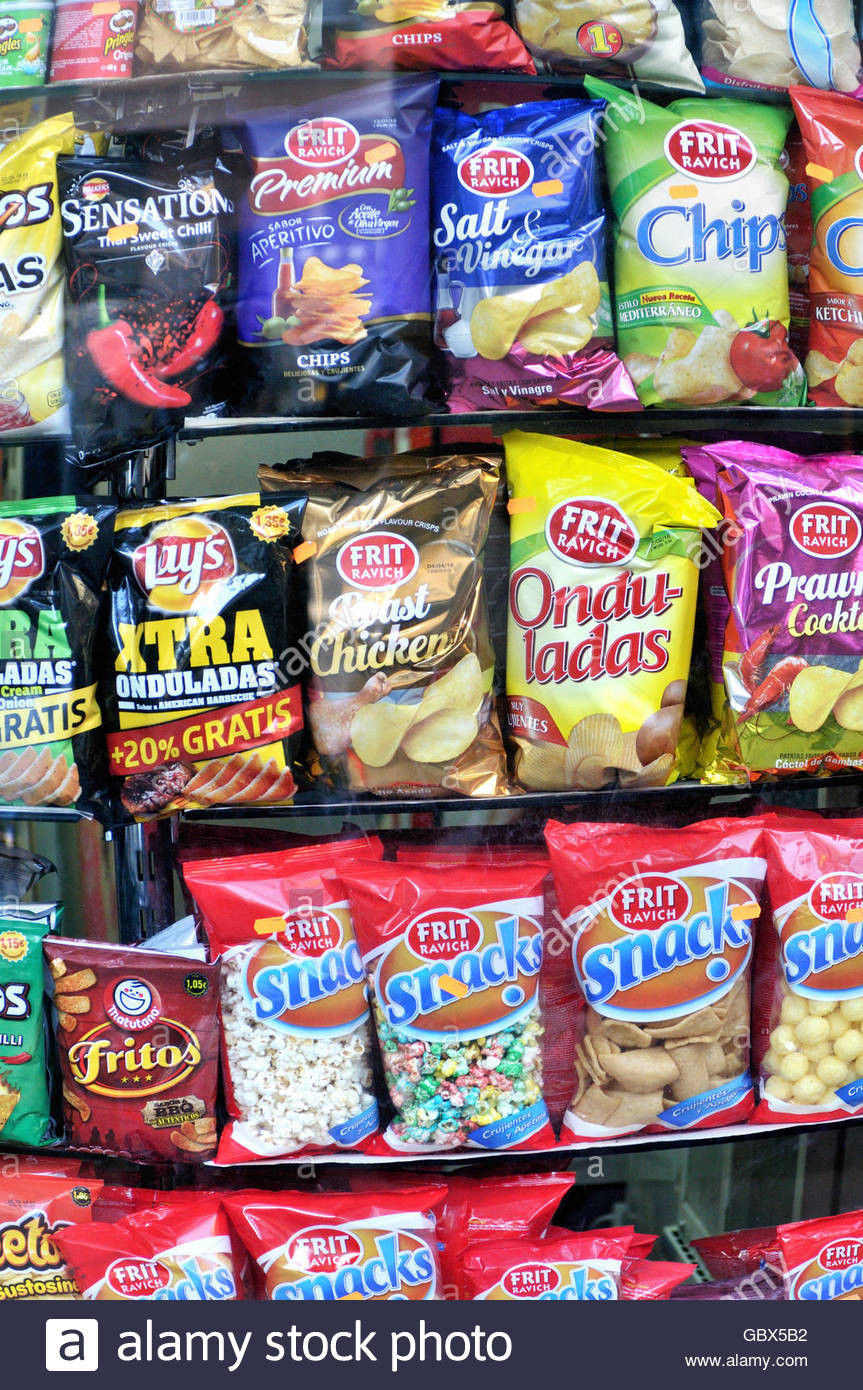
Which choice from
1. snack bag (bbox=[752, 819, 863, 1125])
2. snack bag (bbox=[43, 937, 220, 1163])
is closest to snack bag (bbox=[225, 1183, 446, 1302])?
snack bag (bbox=[43, 937, 220, 1163])

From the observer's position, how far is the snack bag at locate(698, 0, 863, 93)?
1515 millimetres

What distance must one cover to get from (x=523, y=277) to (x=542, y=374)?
0.43 ft

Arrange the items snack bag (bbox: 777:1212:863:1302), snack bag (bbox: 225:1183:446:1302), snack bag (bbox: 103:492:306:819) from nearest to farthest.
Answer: snack bag (bbox: 103:492:306:819), snack bag (bbox: 225:1183:446:1302), snack bag (bbox: 777:1212:863:1302)

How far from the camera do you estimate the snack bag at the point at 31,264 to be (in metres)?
1.42

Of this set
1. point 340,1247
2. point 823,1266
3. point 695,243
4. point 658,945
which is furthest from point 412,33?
point 823,1266

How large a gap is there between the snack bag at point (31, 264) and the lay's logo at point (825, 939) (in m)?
1.31

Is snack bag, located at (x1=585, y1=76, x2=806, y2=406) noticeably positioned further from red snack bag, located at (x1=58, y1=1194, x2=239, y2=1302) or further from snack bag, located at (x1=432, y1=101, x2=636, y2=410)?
red snack bag, located at (x1=58, y1=1194, x2=239, y2=1302)

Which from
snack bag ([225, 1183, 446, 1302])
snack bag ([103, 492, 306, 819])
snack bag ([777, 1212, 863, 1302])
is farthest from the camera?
snack bag ([777, 1212, 863, 1302])

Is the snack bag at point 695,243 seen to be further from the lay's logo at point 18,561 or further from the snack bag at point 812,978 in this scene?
the lay's logo at point 18,561

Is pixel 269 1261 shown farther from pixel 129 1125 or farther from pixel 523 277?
pixel 523 277

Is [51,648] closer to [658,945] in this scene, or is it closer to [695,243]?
[658,945]

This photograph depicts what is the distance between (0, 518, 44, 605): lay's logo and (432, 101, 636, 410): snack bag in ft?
2.07

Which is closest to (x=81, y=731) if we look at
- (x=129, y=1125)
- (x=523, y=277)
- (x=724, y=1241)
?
(x=129, y=1125)

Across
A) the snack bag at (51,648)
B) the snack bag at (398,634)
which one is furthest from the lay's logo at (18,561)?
the snack bag at (398,634)
